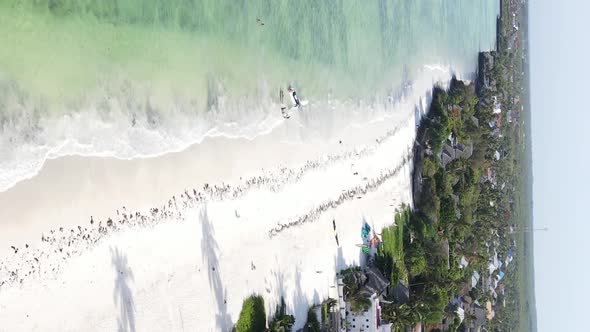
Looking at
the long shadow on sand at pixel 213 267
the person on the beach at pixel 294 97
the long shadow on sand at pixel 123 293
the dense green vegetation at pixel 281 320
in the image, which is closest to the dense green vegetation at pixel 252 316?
the dense green vegetation at pixel 281 320

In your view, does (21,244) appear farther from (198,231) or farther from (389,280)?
(389,280)

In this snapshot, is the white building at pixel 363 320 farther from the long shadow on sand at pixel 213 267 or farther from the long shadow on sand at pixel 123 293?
the long shadow on sand at pixel 123 293

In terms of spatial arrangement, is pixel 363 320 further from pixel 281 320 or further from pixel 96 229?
pixel 96 229

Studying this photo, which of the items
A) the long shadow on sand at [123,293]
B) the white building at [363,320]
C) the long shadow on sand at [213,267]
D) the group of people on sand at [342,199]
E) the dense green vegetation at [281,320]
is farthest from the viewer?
the white building at [363,320]

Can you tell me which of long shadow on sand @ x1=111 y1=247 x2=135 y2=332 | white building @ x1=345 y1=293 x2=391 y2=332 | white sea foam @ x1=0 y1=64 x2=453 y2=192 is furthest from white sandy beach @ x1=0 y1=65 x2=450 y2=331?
white building @ x1=345 y1=293 x2=391 y2=332

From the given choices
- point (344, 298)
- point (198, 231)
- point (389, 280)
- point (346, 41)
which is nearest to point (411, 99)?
point (346, 41)

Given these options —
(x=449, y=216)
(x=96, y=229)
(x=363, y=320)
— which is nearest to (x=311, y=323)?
(x=363, y=320)

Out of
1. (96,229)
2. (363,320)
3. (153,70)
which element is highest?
(153,70)
